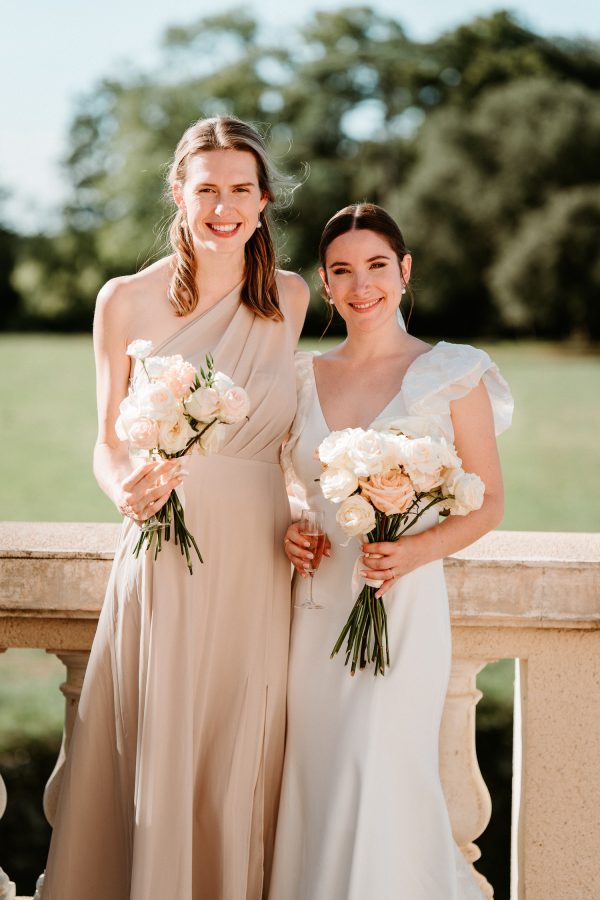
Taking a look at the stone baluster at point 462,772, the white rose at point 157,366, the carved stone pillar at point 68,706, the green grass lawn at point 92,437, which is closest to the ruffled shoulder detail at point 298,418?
the white rose at point 157,366

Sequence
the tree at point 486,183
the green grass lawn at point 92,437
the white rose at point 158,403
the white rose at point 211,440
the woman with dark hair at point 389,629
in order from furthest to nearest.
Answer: the tree at point 486,183 < the green grass lawn at point 92,437 < the woman with dark hair at point 389,629 < the white rose at point 211,440 < the white rose at point 158,403

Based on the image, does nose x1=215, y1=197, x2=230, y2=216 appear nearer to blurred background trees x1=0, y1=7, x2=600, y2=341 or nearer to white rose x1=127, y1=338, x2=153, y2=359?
white rose x1=127, y1=338, x2=153, y2=359

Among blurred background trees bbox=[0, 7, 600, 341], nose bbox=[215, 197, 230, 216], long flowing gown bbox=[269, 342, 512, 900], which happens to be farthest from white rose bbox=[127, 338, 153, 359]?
blurred background trees bbox=[0, 7, 600, 341]

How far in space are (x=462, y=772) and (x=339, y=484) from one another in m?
1.09

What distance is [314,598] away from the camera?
3.39m

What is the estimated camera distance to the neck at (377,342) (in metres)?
3.54

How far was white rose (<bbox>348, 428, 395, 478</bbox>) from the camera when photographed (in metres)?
2.96

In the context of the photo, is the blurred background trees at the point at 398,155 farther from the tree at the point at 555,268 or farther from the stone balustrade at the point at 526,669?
the stone balustrade at the point at 526,669

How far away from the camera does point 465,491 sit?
9.85 ft

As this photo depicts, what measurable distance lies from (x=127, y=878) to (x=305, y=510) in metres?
1.25

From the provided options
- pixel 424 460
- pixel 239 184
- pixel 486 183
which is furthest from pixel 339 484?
pixel 486 183

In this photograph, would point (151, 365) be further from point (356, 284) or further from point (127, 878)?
point (127, 878)

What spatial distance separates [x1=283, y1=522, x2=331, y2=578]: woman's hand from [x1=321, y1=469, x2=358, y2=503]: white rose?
0.22 m

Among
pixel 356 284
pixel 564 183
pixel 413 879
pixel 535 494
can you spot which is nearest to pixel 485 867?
pixel 413 879
